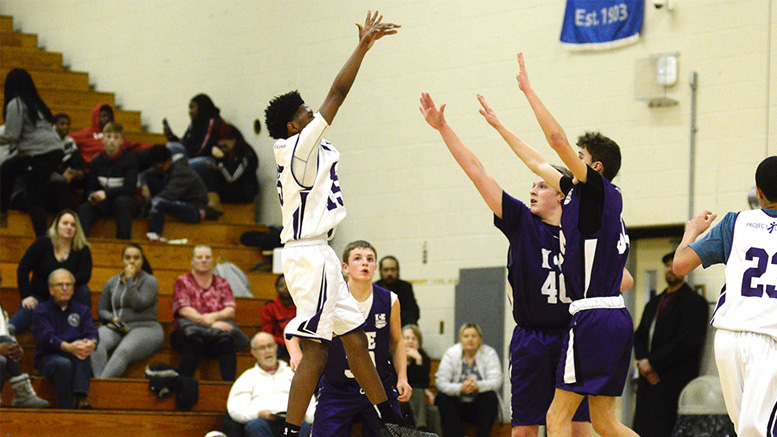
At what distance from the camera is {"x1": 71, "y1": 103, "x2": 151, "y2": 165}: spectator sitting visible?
11.8 meters

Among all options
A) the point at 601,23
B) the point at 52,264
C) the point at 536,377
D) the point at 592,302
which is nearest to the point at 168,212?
the point at 52,264

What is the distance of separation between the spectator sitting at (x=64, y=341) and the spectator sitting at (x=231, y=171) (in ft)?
12.1

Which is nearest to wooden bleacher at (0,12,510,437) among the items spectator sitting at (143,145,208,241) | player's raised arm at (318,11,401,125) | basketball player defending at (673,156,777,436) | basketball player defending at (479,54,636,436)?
spectator sitting at (143,145,208,241)

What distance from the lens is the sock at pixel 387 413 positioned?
5164mm

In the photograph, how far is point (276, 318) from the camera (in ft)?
31.0

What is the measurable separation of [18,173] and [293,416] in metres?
6.37

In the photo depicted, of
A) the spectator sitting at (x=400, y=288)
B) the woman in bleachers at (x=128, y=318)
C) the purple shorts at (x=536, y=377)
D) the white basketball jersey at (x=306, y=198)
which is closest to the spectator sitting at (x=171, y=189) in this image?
the woman in bleachers at (x=128, y=318)

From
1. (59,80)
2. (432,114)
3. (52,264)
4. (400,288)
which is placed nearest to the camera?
(432,114)

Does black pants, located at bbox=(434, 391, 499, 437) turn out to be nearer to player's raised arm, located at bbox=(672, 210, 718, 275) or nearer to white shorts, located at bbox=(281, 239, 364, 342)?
white shorts, located at bbox=(281, 239, 364, 342)

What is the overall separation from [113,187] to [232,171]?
148cm

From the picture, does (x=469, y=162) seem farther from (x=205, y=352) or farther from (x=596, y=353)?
(x=205, y=352)

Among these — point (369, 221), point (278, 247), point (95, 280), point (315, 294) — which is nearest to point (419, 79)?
point (369, 221)

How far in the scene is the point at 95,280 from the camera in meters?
10.1

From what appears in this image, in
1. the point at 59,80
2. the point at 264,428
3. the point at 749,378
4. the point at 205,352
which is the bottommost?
the point at 264,428
